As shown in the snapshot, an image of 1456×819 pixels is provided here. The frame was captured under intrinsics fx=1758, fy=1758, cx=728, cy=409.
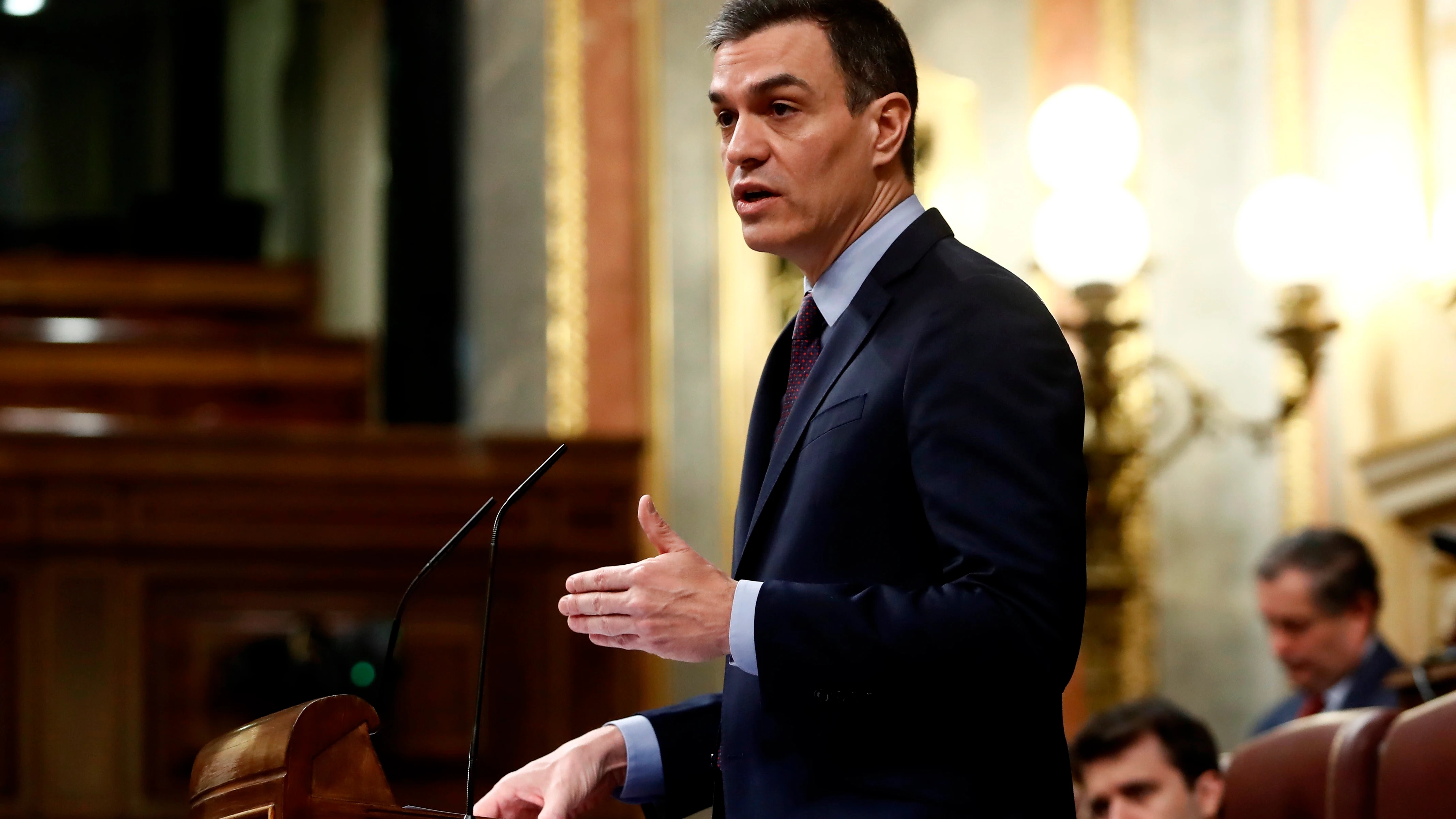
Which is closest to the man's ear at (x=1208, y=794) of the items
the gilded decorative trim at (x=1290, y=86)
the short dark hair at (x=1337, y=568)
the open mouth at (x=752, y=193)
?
the short dark hair at (x=1337, y=568)

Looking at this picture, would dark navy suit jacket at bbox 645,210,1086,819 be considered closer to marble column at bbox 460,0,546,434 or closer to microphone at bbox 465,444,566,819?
microphone at bbox 465,444,566,819

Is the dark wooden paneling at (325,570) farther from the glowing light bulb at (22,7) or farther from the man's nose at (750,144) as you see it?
the man's nose at (750,144)

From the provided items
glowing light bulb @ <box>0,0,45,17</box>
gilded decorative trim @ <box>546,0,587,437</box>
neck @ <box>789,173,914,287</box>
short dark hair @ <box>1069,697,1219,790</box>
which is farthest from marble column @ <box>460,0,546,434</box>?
neck @ <box>789,173,914,287</box>

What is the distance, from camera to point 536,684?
505 cm

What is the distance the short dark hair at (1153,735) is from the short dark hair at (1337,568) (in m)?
1.04

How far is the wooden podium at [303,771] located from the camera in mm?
1362

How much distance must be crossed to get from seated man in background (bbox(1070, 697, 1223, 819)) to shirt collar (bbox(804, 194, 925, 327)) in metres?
1.49

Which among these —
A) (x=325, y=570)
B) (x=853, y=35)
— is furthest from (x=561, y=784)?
(x=325, y=570)

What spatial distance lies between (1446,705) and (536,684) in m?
3.37

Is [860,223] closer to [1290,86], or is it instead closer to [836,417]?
[836,417]

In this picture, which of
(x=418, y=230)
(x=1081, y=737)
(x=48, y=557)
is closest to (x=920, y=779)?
(x=1081, y=737)

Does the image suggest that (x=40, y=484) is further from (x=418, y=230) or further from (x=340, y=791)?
(x=340, y=791)

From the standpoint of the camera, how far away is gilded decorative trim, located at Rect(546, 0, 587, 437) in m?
6.10

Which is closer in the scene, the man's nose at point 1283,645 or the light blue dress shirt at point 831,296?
the light blue dress shirt at point 831,296
